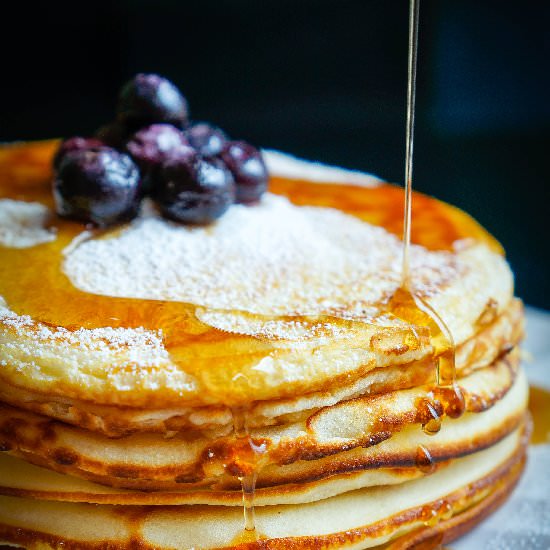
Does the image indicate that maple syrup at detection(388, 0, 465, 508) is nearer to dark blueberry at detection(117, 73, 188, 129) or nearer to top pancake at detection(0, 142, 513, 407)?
top pancake at detection(0, 142, 513, 407)

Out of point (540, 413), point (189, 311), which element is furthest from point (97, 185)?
point (540, 413)

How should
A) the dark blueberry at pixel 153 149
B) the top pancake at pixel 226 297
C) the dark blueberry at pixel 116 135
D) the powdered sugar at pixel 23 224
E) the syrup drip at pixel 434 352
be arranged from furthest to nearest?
1. the dark blueberry at pixel 116 135
2. the dark blueberry at pixel 153 149
3. the powdered sugar at pixel 23 224
4. the syrup drip at pixel 434 352
5. the top pancake at pixel 226 297

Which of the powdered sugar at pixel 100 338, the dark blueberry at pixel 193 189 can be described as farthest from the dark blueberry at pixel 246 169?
the powdered sugar at pixel 100 338

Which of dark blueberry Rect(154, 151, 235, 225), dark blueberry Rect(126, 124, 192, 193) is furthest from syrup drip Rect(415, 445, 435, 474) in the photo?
dark blueberry Rect(126, 124, 192, 193)

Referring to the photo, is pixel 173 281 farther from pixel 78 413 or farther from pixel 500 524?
pixel 500 524

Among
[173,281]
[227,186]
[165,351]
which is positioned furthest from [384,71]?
[165,351]

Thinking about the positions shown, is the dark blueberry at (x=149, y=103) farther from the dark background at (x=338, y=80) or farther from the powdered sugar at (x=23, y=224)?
the dark background at (x=338, y=80)

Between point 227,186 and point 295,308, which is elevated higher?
point 227,186
